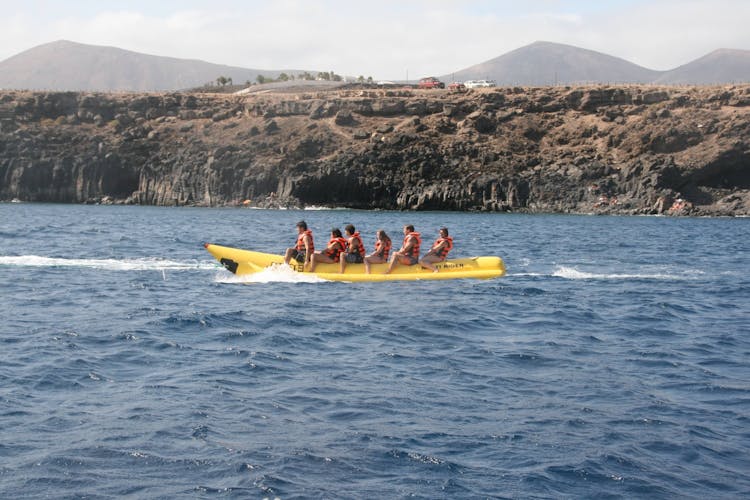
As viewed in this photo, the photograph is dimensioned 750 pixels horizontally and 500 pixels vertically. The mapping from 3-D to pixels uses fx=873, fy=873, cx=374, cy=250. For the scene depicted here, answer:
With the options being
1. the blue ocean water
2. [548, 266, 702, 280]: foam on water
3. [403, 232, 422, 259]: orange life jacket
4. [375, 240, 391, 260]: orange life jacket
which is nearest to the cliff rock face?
[548, 266, 702, 280]: foam on water

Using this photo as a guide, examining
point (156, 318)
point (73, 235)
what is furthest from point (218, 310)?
point (73, 235)

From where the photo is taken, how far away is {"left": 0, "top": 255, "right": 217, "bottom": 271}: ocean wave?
25.5 metres

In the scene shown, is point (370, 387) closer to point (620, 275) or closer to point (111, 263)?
point (620, 275)

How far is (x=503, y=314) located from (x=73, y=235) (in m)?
25.4

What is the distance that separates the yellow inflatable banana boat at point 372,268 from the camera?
877 inches

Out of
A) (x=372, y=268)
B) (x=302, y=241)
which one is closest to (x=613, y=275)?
(x=372, y=268)

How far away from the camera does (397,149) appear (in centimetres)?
7644

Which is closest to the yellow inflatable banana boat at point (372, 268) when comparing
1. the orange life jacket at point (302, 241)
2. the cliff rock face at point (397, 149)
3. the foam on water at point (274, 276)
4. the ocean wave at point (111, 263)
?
the foam on water at point (274, 276)

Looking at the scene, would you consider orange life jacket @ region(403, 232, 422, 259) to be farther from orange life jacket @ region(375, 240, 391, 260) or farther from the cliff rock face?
the cliff rock face

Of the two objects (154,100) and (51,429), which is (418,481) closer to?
(51,429)

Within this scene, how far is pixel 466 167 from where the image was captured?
7456 centimetres

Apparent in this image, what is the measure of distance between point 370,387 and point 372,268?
416 inches

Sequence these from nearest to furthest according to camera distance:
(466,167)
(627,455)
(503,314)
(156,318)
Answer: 1. (627,455)
2. (156,318)
3. (503,314)
4. (466,167)

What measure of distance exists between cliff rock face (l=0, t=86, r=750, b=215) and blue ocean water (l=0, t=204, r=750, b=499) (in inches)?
1888
